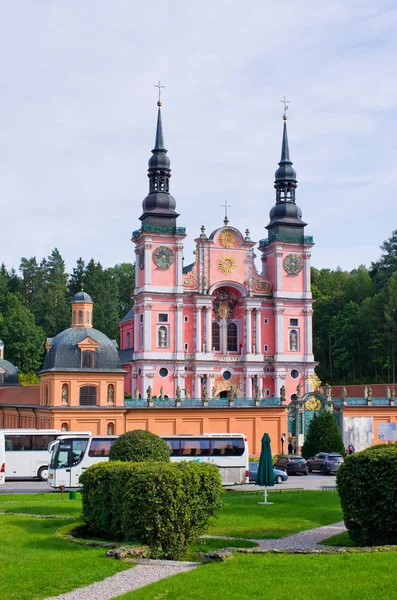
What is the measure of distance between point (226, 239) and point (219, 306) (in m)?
6.32

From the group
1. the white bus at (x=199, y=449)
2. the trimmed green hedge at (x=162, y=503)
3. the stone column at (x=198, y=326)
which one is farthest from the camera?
the stone column at (x=198, y=326)

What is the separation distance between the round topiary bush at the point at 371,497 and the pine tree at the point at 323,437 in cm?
3051

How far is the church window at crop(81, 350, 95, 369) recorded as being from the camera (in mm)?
49031

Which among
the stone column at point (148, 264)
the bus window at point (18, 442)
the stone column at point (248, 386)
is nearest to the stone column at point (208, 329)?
the stone column at point (248, 386)

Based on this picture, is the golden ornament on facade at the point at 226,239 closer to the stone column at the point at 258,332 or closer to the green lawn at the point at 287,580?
the stone column at the point at 258,332

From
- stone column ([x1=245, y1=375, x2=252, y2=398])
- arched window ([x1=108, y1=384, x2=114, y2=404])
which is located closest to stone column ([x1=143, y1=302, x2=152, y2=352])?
stone column ([x1=245, y1=375, x2=252, y2=398])

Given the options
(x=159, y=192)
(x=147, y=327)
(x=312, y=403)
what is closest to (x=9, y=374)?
(x=147, y=327)

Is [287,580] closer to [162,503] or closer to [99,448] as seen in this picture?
[162,503]

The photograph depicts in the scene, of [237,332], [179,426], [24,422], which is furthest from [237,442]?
[237,332]

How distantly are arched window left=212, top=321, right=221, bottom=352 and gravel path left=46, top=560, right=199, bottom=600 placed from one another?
58.4m

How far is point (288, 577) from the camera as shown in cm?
1363

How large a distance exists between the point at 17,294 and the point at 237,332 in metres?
39.7

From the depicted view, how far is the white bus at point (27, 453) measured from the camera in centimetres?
4053

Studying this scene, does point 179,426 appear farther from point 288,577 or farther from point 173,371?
point 288,577
